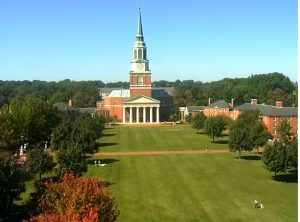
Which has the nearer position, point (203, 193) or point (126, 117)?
point (203, 193)

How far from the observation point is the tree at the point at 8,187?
3178 centimetres

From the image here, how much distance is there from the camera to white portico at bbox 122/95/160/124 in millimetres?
127113

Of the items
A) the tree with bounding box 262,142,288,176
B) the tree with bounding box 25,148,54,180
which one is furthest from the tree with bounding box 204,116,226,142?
the tree with bounding box 25,148,54,180

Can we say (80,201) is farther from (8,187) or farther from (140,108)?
(140,108)

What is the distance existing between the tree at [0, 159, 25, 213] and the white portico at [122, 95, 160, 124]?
92668mm

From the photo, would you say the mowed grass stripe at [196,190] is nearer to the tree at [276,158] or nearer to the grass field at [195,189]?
the grass field at [195,189]

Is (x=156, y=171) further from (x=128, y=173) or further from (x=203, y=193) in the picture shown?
(x=203, y=193)

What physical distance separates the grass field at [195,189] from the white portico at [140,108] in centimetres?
6637

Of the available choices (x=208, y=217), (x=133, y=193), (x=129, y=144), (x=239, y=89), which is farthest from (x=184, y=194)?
(x=239, y=89)

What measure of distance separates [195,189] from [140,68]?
88628 mm

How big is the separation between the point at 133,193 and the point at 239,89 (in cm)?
12215

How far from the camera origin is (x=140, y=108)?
12925cm

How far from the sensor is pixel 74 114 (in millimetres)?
122125

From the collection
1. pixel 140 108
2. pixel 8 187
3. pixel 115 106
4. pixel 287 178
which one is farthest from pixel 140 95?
pixel 8 187
